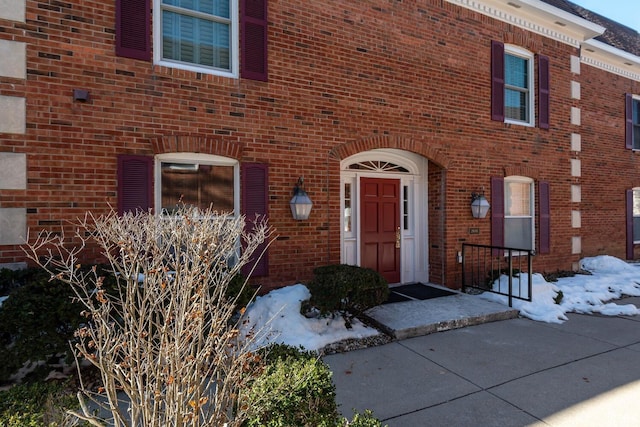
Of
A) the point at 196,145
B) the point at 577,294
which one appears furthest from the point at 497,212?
the point at 196,145

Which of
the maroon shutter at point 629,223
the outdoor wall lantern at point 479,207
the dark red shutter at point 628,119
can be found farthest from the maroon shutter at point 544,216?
the dark red shutter at point 628,119

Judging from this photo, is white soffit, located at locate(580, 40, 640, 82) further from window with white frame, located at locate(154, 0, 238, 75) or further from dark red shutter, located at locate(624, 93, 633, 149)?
window with white frame, located at locate(154, 0, 238, 75)

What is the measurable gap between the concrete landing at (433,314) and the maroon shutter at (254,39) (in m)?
3.87

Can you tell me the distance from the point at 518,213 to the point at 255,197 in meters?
5.93

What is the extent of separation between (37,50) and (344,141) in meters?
4.08

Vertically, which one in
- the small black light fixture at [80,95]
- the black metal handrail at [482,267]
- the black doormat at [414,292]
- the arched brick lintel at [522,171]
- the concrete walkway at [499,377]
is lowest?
the concrete walkway at [499,377]

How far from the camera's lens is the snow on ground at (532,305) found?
14.5ft

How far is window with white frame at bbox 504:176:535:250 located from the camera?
25.5 ft

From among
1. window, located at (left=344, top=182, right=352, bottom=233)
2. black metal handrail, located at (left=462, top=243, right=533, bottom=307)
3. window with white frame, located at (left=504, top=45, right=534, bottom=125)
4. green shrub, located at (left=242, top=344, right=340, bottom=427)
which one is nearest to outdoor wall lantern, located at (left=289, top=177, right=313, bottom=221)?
window, located at (left=344, top=182, right=352, bottom=233)

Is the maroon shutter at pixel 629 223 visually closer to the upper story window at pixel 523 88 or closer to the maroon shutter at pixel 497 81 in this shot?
the upper story window at pixel 523 88

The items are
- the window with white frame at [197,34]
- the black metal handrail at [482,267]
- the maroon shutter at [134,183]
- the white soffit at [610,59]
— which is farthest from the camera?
the white soffit at [610,59]

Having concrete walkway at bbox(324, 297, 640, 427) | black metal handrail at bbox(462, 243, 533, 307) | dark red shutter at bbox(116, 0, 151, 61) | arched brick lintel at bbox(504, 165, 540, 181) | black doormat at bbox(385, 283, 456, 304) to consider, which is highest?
dark red shutter at bbox(116, 0, 151, 61)

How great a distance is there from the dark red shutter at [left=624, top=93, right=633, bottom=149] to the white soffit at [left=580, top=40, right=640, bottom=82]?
0.65 metres

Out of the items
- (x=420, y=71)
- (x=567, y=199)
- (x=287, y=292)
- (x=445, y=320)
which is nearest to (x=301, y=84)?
(x=420, y=71)
